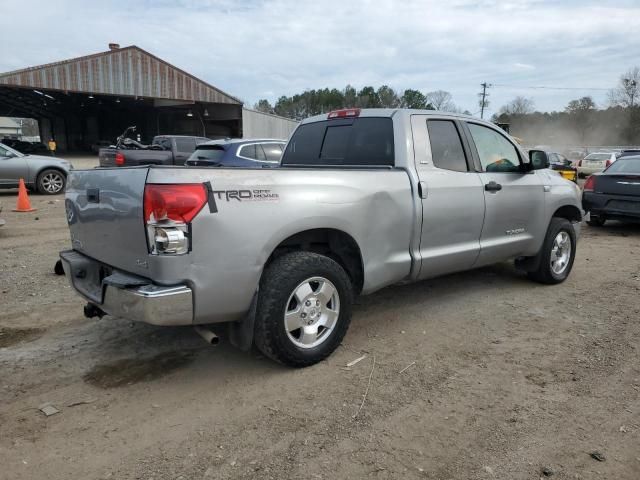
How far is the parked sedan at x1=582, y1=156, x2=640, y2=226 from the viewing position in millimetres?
9156

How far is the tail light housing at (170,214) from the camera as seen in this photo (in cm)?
277

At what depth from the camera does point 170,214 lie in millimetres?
2771

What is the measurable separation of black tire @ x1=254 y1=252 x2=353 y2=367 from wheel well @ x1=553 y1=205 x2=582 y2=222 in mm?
3526

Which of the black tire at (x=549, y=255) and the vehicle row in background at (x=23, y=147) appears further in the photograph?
the vehicle row in background at (x=23, y=147)

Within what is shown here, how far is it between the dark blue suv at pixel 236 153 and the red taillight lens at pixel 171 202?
7.06 meters

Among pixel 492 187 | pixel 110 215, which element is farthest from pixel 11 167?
pixel 492 187

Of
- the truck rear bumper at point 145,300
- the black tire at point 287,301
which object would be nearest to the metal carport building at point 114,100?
the truck rear bumper at point 145,300

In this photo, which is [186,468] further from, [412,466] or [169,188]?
[169,188]

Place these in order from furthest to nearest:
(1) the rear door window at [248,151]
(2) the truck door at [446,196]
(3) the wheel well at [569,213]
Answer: (1) the rear door window at [248,151], (3) the wheel well at [569,213], (2) the truck door at [446,196]

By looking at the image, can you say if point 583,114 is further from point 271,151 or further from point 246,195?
point 246,195

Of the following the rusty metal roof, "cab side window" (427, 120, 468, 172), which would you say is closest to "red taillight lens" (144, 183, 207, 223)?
"cab side window" (427, 120, 468, 172)

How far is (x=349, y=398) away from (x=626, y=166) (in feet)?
29.7

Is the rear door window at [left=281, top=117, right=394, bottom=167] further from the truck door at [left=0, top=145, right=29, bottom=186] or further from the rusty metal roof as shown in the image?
the rusty metal roof

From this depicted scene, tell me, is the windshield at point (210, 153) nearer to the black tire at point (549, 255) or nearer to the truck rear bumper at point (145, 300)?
the black tire at point (549, 255)
